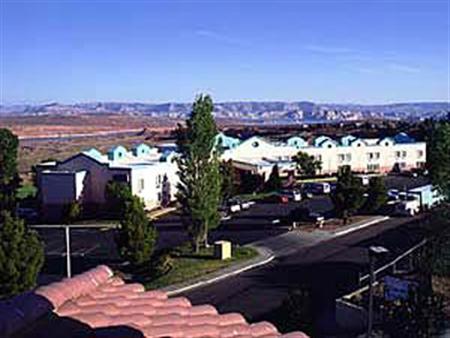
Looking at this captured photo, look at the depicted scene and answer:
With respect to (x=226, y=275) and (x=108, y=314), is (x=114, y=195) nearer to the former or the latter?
(x=226, y=275)

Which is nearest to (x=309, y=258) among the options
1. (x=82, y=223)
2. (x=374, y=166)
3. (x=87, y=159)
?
(x=82, y=223)

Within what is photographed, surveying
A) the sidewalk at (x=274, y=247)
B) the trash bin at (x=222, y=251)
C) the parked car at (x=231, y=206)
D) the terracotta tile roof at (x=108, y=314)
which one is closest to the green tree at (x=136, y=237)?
the sidewalk at (x=274, y=247)

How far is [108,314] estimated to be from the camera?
5.21 meters

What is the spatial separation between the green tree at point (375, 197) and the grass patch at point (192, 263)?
10815 mm

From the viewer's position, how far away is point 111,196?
40125mm

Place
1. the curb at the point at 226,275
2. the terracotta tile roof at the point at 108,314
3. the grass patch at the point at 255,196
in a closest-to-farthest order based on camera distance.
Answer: the terracotta tile roof at the point at 108,314, the curb at the point at 226,275, the grass patch at the point at 255,196

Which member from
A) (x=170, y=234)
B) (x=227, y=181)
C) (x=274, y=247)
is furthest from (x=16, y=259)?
(x=227, y=181)

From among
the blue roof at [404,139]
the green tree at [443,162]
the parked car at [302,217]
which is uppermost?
the green tree at [443,162]

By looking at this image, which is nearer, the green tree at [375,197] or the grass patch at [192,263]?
the grass patch at [192,263]

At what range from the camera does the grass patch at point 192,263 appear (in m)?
25.4

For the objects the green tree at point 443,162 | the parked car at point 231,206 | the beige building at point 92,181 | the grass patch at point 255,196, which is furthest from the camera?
the grass patch at point 255,196

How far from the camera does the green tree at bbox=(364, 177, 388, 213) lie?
39.1 meters

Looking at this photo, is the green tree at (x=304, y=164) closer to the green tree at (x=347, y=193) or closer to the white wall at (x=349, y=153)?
the white wall at (x=349, y=153)

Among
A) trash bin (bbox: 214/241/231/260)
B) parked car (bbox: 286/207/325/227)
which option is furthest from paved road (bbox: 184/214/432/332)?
parked car (bbox: 286/207/325/227)
